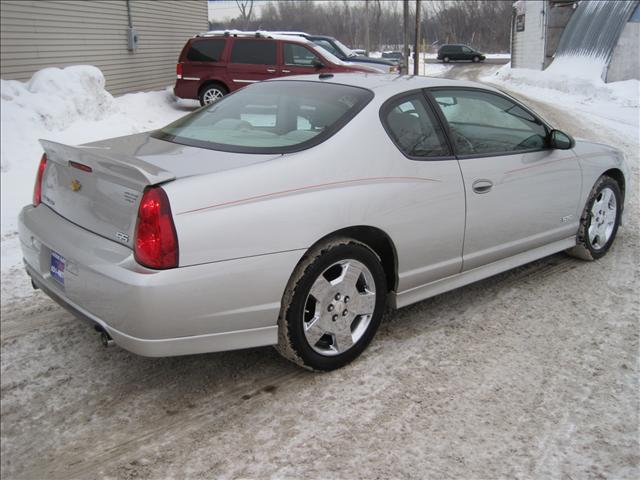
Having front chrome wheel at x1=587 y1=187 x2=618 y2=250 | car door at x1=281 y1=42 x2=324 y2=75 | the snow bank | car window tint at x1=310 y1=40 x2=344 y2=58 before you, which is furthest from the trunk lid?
car window tint at x1=310 y1=40 x2=344 y2=58

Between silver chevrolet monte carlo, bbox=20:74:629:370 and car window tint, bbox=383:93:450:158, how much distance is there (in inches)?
0.5

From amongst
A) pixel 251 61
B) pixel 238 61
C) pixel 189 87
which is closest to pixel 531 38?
pixel 251 61

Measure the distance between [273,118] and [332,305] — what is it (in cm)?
126

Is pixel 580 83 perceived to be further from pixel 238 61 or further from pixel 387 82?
pixel 387 82

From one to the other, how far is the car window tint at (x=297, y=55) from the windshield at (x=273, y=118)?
1006 cm

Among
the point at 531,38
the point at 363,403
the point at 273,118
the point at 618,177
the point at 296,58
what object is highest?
the point at 531,38

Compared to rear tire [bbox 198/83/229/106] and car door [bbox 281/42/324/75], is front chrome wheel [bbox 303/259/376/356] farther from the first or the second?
rear tire [bbox 198/83/229/106]

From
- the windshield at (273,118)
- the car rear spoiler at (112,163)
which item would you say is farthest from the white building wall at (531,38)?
the car rear spoiler at (112,163)

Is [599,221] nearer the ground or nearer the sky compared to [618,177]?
nearer the ground

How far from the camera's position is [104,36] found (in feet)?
45.7

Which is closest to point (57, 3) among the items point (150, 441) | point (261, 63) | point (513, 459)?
point (261, 63)

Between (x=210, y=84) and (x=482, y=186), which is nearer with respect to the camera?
(x=482, y=186)

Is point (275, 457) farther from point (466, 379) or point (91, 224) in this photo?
point (91, 224)

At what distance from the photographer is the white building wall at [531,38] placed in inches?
1030
